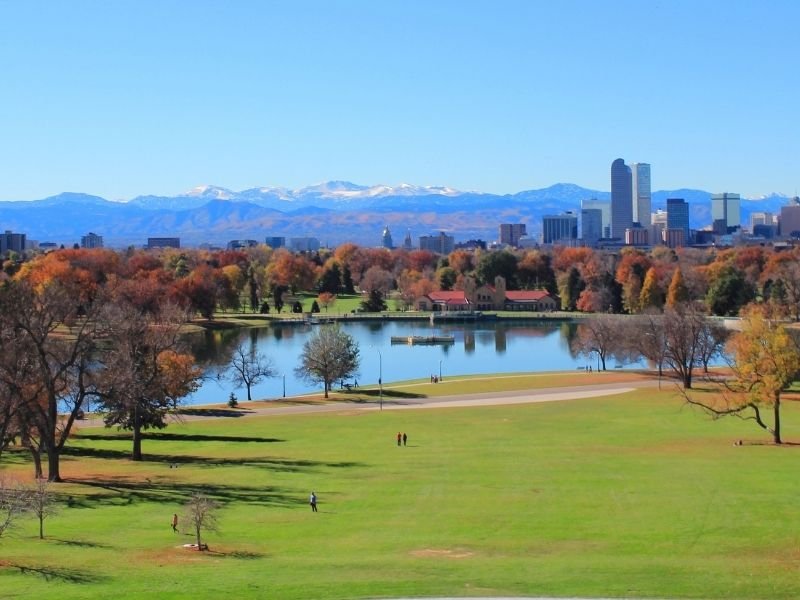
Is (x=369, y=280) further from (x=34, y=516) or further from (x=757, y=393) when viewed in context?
(x=34, y=516)

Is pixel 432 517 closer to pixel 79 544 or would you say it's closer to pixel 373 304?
pixel 79 544

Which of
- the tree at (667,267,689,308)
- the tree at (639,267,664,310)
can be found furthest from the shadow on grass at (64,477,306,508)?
the tree at (639,267,664,310)

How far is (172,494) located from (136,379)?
10.7 metres

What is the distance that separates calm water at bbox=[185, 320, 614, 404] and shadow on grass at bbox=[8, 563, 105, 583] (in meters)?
45.3

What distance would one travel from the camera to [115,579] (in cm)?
2383

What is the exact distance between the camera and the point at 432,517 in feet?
101

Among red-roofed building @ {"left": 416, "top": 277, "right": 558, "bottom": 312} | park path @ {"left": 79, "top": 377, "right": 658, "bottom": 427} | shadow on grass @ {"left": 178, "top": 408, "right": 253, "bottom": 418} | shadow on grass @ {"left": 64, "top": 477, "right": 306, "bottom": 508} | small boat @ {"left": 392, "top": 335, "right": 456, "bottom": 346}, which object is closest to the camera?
shadow on grass @ {"left": 64, "top": 477, "right": 306, "bottom": 508}

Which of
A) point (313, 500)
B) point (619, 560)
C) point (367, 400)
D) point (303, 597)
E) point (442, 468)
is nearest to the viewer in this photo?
point (303, 597)

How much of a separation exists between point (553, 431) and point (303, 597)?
28425 mm

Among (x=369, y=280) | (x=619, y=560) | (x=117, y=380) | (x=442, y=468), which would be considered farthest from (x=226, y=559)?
(x=369, y=280)

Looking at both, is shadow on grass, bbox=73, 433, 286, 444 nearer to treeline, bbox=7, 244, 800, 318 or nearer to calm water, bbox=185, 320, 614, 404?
calm water, bbox=185, 320, 614, 404

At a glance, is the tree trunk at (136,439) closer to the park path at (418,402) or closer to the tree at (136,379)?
the tree at (136,379)

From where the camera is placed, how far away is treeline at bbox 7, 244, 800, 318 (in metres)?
124

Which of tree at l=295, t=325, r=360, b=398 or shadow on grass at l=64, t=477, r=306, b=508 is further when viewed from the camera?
tree at l=295, t=325, r=360, b=398
